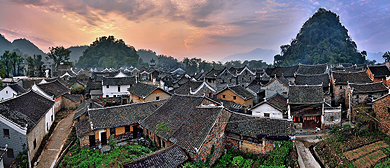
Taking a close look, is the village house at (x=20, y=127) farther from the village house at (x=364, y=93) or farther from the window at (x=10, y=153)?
the village house at (x=364, y=93)

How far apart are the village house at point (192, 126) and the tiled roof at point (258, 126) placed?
72cm

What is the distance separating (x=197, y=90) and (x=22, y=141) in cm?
1936

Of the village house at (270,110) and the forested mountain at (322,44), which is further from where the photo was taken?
the forested mountain at (322,44)

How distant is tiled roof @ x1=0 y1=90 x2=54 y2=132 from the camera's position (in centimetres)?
1568

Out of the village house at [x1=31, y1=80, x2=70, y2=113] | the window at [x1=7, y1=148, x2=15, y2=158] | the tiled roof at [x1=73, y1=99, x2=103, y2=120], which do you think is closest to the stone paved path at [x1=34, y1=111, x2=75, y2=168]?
the tiled roof at [x1=73, y1=99, x2=103, y2=120]

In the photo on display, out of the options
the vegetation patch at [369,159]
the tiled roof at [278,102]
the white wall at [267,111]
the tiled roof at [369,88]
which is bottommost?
the vegetation patch at [369,159]

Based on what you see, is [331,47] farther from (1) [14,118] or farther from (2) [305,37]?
(1) [14,118]

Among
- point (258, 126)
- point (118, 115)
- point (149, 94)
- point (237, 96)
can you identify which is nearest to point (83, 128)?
point (118, 115)

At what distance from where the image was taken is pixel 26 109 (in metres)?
18.2

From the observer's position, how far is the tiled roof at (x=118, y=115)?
18403 millimetres

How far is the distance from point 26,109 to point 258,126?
1913 cm

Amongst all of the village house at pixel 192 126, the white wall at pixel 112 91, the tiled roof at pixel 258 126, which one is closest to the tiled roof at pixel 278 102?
the tiled roof at pixel 258 126

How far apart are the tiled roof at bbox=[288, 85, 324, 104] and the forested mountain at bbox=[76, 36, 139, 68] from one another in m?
102

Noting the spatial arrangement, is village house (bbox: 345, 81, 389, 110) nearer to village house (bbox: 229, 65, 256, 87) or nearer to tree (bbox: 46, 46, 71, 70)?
village house (bbox: 229, 65, 256, 87)
